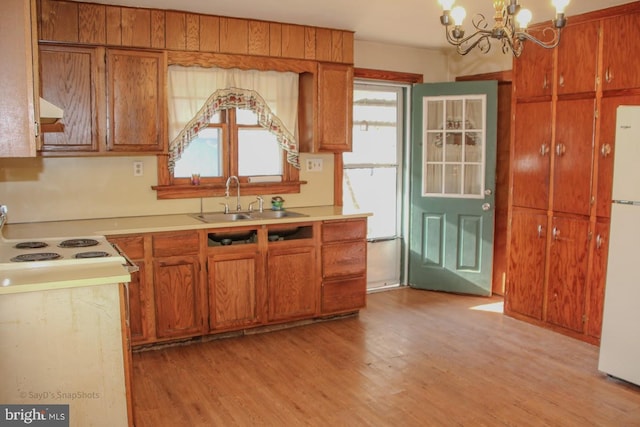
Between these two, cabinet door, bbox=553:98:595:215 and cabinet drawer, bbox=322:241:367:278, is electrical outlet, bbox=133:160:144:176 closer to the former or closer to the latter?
cabinet drawer, bbox=322:241:367:278

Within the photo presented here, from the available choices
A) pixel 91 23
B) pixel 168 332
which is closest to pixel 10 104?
pixel 91 23

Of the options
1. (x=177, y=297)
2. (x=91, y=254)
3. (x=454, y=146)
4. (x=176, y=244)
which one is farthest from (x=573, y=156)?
(x=91, y=254)

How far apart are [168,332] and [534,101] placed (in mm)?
3265

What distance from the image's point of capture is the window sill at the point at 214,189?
425cm

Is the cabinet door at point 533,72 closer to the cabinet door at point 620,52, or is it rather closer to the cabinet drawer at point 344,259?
the cabinet door at point 620,52

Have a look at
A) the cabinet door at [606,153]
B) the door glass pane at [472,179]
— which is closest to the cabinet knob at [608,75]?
the cabinet door at [606,153]

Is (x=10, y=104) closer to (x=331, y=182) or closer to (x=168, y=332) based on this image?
(x=168, y=332)

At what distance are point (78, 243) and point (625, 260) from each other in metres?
3.14

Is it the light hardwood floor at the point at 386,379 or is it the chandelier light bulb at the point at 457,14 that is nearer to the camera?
the chandelier light bulb at the point at 457,14

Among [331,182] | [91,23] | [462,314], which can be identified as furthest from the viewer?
[331,182]

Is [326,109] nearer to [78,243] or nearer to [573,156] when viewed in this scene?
[573,156]

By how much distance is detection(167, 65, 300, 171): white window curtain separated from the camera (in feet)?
13.7

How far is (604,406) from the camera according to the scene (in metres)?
3.07

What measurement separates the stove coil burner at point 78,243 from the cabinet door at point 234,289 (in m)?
0.93
